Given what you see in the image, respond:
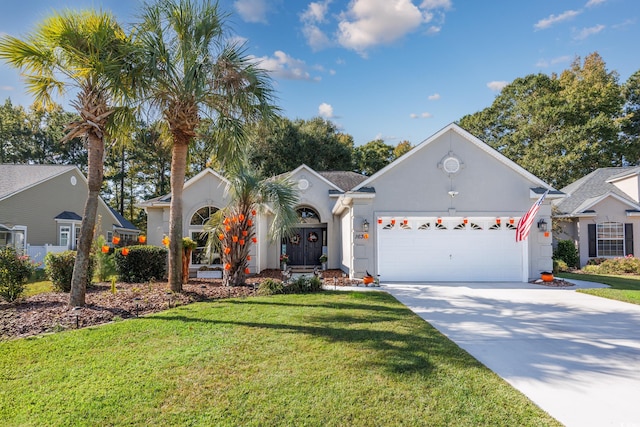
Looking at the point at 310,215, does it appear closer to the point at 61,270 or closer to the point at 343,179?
Result: the point at 343,179

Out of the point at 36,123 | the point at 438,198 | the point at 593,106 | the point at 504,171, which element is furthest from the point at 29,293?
the point at 593,106

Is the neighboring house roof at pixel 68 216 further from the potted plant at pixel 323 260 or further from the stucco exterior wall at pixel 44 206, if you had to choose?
the potted plant at pixel 323 260

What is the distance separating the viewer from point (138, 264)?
41.2ft

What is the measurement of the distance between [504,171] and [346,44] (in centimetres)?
893

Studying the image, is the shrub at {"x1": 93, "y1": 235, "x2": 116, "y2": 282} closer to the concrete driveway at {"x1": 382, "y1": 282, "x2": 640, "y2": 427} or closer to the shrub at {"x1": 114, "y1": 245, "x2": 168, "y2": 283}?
the shrub at {"x1": 114, "y1": 245, "x2": 168, "y2": 283}

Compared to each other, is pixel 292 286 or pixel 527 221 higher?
pixel 527 221

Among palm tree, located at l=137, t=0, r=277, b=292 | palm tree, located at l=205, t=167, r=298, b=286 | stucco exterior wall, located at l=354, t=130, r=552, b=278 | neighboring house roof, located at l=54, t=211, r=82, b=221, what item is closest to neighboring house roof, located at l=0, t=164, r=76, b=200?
neighboring house roof, located at l=54, t=211, r=82, b=221

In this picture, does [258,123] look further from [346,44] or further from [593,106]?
[593,106]

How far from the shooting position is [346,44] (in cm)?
1545

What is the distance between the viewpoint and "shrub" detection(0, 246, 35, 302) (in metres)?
8.47

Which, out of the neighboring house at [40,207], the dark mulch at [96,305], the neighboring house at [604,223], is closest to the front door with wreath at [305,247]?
the dark mulch at [96,305]

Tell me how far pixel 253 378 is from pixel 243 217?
731cm

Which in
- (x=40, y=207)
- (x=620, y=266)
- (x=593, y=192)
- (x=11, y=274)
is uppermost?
(x=593, y=192)

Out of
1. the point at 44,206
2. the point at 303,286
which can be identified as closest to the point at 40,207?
the point at 44,206
